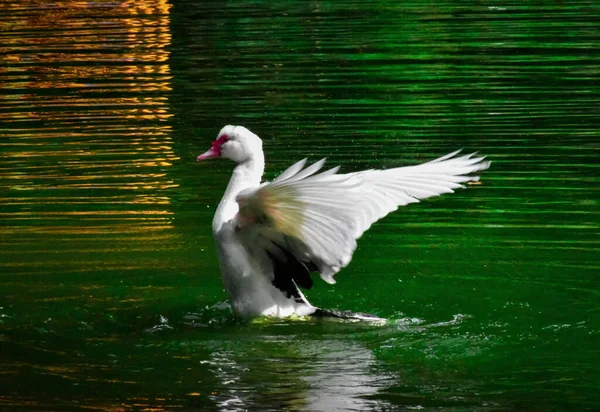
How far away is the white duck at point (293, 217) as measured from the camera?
23.5ft

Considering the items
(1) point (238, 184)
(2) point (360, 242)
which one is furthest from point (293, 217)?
(2) point (360, 242)

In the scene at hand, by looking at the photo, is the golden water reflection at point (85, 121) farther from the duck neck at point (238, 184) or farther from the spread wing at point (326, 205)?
the spread wing at point (326, 205)

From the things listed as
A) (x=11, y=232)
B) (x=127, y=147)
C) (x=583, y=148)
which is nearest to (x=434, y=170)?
(x=11, y=232)

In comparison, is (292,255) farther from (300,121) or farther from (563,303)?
(300,121)

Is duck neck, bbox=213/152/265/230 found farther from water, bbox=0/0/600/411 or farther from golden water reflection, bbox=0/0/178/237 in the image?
golden water reflection, bbox=0/0/178/237

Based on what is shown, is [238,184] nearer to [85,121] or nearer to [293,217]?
[293,217]

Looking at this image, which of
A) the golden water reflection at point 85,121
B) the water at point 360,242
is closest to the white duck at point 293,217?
the water at point 360,242

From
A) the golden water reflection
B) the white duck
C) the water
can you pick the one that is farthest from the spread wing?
the golden water reflection

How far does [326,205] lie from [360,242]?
2.69m

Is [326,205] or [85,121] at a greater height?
[85,121]

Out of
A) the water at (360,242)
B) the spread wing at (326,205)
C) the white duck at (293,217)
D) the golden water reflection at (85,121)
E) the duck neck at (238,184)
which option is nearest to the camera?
the water at (360,242)

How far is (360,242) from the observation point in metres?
9.78

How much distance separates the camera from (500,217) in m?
10.1

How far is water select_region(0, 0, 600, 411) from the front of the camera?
6875mm
